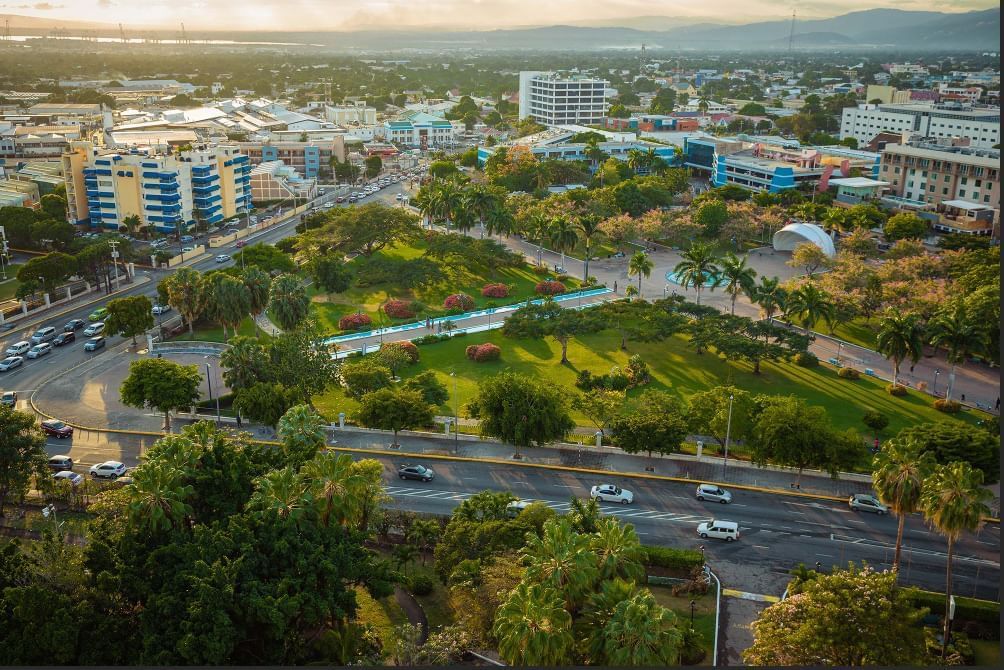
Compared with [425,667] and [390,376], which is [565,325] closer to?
[390,376]

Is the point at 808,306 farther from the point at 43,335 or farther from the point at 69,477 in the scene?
the point at 43,335

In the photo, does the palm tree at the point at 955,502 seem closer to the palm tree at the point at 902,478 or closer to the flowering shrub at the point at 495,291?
the palm tree at the point at 902,478

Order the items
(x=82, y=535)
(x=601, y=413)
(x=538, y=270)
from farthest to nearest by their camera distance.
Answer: (x=538, y=270) < (x=601, y=413) < (x=82, y=535)

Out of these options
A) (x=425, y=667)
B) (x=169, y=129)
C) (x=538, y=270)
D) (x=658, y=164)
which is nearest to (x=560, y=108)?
(x=658, y=164)

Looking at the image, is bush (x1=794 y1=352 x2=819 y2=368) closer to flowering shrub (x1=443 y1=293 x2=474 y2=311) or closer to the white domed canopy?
the white domed canopy

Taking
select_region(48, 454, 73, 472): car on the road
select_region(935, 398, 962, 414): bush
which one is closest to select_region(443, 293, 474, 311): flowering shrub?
select_region(48, 454, 73, 472): car on the road

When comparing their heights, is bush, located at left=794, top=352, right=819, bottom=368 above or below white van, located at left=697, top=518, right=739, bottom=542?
above

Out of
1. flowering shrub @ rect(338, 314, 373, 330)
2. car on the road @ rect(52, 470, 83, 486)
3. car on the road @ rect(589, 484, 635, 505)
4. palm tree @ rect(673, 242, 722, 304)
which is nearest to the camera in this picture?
car on the road @ rect(589, 484, 635, 505)
